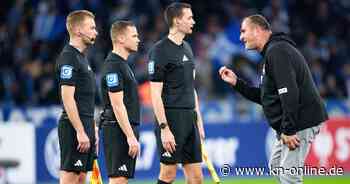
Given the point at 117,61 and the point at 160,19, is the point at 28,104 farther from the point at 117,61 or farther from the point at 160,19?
the point at 117,61

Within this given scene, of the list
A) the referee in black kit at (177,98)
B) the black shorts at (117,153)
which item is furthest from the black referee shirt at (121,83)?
the referee in black kit at (177,98)

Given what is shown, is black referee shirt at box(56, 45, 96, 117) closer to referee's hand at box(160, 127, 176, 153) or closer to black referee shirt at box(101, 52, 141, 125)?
black referee shirt at box(101, 52, 141, 125)

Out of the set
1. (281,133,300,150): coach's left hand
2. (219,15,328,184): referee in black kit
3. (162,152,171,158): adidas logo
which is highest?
(219,15,328,184): referee in black kit

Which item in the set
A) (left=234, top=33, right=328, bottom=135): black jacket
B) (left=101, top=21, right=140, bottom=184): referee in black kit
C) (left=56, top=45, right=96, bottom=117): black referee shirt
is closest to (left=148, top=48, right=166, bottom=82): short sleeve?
(left=101, top=21, right=140, bottom=184): referee in black kit

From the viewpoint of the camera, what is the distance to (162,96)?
11.0 meters

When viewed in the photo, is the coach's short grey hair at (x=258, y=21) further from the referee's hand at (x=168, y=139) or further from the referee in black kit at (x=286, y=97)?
the referee's hand at (x=168, y=139)

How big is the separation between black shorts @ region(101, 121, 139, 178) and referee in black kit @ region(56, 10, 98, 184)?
18 cm

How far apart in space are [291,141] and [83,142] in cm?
232

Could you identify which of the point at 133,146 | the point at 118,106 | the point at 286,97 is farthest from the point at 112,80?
the point at 286,97

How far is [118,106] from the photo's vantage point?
411 inches

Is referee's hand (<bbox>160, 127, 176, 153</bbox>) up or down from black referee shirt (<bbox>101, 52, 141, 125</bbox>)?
down

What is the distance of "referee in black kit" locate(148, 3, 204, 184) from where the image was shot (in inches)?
430

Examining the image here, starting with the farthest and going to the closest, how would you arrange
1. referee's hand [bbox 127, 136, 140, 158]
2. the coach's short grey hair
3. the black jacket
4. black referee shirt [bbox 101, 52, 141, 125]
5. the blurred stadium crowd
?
the blurred stadium crowd < black referee shirt [bbox 101, 52, 141, 125] < referee's hand [bbox 127, 136, 140, 158] < the coach's short grey hair < the black jacket

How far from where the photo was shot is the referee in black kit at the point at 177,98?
35.8 ft
